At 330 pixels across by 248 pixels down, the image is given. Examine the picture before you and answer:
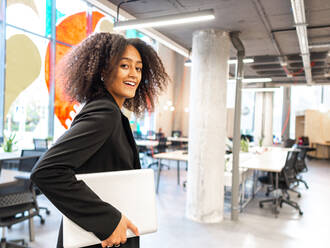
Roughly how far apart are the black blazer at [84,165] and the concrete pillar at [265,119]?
11.0 meters

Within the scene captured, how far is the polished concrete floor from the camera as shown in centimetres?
337

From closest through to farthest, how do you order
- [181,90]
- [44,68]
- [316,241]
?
[316,241]
[44,68]
[181,90]

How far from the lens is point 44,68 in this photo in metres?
7.52

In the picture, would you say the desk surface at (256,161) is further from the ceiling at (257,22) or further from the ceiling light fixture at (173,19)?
the ceiling light fixture at (173,19)

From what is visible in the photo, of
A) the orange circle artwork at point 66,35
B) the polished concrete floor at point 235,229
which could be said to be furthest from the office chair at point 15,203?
the orange circle artwork at point 66,35

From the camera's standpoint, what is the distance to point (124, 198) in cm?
89

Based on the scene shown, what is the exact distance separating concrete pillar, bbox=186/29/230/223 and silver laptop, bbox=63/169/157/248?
10.6 ft

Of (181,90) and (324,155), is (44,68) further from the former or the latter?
(324,155)

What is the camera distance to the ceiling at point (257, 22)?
3.56 m

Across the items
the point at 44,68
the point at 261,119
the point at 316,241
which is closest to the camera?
the point at 316,241

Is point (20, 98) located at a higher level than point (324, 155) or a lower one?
higher

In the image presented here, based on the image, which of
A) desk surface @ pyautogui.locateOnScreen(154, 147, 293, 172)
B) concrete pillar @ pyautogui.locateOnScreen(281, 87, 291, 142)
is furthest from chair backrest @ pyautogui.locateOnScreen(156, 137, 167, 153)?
Answer: concrete pillar @ pyautogui.locateOnScreen(281, 87, 291, 142)

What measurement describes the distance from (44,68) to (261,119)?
800 cm

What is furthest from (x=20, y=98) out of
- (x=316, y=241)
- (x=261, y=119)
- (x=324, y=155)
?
(x=324, y=155)
